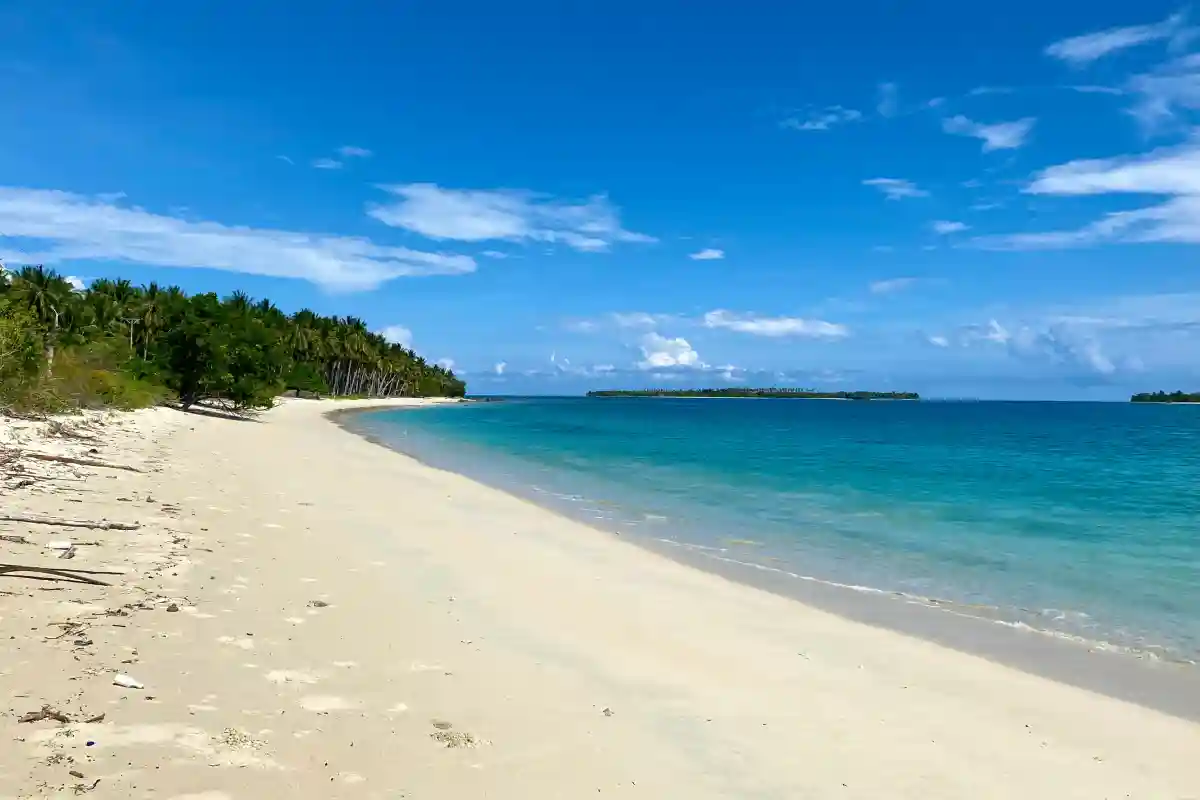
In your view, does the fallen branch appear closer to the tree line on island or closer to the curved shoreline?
the curved shoreline

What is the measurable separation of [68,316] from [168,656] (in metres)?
63.4

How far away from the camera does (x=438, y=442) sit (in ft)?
139

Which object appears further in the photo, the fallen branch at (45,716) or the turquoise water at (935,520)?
the turquoise water at (935,520)

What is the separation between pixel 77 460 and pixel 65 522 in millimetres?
6351

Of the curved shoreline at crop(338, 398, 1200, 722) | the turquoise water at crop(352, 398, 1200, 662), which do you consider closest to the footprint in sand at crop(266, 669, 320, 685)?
the curved shoreline at crop(338, 398, 1200, 722)

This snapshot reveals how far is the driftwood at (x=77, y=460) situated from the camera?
13.7 metres

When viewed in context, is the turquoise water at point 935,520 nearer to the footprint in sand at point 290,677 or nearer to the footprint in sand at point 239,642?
the footprint in sand at point 290,677

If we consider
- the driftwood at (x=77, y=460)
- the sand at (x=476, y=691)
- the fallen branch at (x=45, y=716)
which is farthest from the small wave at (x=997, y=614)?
the driftwood at (x=77, y=460)

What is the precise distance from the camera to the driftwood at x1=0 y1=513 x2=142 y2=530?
352 inches

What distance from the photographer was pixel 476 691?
5777 millimetres

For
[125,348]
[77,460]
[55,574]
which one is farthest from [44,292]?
[55,574]

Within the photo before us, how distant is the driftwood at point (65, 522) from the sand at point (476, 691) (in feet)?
0.52

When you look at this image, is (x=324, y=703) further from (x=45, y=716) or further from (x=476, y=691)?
(x=45, y=716)

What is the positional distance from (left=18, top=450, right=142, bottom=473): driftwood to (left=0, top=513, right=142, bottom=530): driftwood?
500 cm
